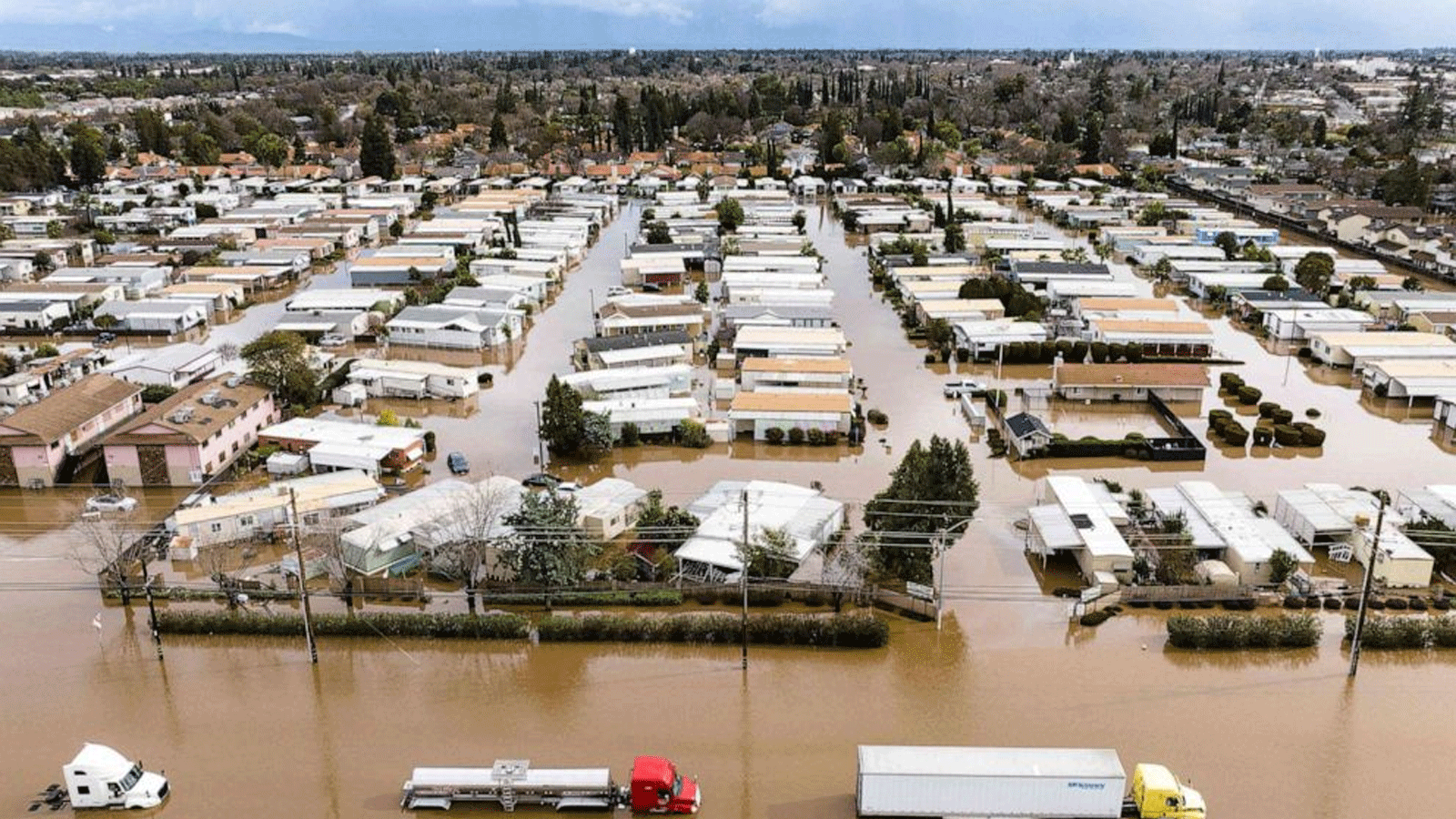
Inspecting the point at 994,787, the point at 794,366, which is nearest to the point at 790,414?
the point at 794,366

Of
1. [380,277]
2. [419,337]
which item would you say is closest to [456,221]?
[380,277]

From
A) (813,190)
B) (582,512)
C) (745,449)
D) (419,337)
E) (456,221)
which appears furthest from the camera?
(813,190)

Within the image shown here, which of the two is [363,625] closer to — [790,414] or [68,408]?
[790,414]

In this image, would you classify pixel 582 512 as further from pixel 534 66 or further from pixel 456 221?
pixel 534 66

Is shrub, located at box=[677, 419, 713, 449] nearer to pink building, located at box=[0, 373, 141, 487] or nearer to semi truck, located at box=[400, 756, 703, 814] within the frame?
semi truck, located at box=[400, 756, 703, 814]

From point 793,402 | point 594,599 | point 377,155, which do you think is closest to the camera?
point 594,599

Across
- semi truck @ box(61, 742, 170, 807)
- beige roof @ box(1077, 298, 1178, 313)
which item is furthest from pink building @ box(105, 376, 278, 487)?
beige roof @ box(1077, 298, 1178, 313)

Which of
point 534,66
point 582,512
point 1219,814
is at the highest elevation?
point 534,66
